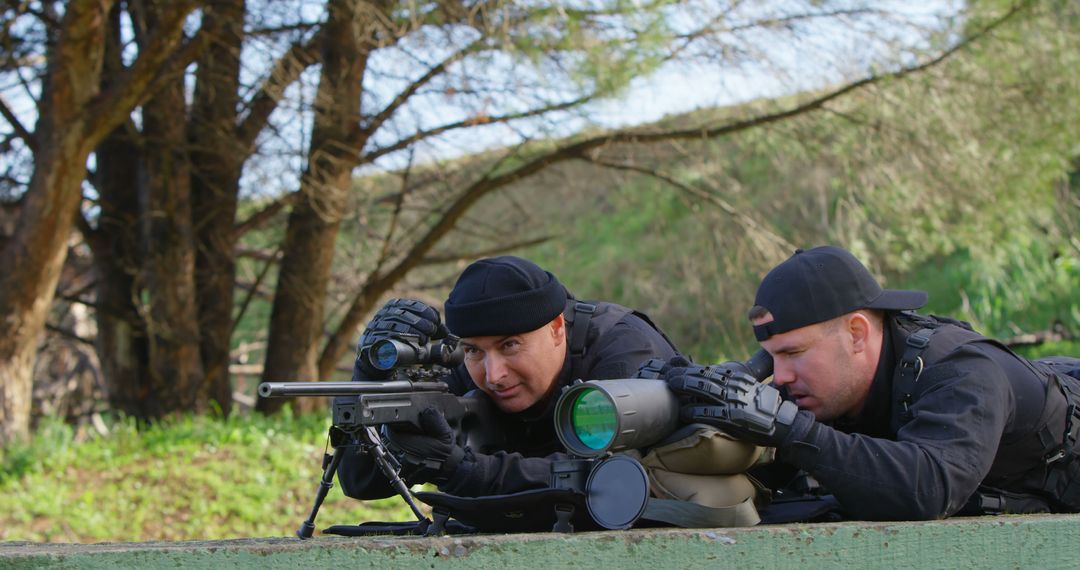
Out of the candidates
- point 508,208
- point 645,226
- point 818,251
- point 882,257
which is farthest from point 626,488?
point 645,226

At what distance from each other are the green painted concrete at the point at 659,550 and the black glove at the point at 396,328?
120 centimetres

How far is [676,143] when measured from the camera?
1128 cm

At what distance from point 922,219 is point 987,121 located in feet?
3.55

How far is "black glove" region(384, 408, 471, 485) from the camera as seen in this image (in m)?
3.37

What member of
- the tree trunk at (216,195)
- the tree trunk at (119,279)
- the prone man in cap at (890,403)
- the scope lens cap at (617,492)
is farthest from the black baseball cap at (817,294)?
the tree trunk at (119,279)

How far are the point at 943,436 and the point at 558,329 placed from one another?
1.47 meters

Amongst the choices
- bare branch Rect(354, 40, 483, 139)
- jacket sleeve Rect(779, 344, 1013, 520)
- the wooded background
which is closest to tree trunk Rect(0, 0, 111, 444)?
the wooded background

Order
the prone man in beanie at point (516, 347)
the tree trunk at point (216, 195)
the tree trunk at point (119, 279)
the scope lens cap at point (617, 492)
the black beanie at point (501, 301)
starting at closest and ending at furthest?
the scope lens cap at point (617, 492)
the prone man in beanie at point (516, 347)
the black beanie at point (501, 301)
the tree trunk at point (216, 195)
the tree trunk at point (119, 279)

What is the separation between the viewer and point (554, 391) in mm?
3939

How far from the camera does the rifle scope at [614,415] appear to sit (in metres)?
2.61

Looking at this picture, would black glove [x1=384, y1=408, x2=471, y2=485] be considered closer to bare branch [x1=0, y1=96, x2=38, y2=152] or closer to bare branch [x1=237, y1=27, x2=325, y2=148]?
bare branch [x1=237, y1=27, x2=325, y2=148]

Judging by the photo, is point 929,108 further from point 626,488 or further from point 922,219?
point 626,488

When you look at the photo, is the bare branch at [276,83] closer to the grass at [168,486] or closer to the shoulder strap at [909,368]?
the grass at [168,486]

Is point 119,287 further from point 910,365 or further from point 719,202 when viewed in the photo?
point 910,365
